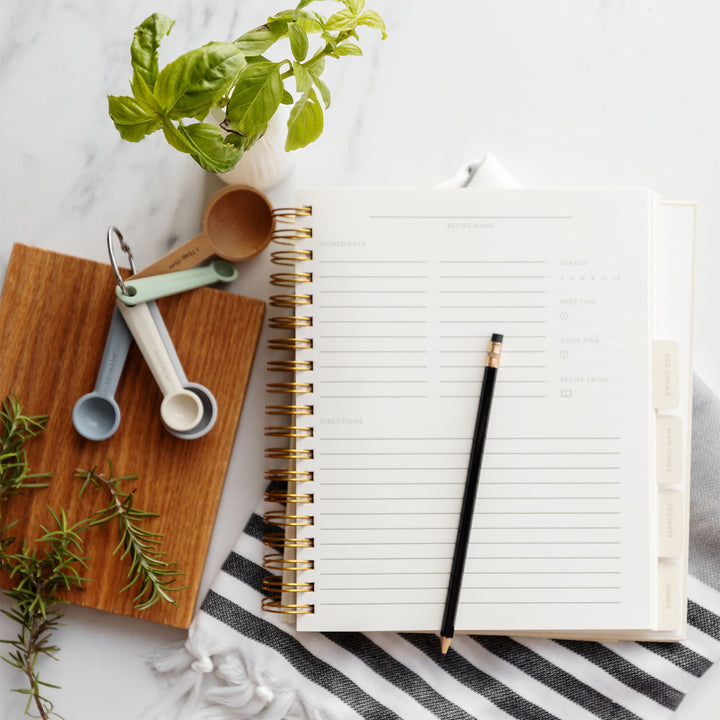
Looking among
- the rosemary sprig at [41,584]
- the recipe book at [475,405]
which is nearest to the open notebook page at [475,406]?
the recipe book at [475,405]

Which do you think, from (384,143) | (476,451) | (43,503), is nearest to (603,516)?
(476,451)

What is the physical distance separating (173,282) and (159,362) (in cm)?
8

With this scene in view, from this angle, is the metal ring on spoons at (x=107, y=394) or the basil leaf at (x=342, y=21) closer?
the basil leaf at (x=342, y=21)

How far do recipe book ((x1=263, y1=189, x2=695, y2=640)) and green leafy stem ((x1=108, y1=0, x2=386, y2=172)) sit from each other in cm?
13

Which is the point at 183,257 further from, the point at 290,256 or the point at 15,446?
the point at 15,446

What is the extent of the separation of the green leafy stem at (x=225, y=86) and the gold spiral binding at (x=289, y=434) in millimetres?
126

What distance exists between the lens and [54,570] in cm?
63

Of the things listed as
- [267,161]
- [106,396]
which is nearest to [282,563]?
[106,396]

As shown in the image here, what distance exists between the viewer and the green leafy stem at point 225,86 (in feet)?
1.48

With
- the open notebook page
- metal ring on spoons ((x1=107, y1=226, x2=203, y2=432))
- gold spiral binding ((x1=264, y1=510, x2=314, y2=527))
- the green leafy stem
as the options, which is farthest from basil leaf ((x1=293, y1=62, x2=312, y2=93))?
gold spiral binding ((x1=264, y1=510, x2=314, y2=527))

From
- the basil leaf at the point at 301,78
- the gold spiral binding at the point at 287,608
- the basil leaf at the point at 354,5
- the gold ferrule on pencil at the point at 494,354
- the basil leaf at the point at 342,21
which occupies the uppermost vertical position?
the basil leaf at the point at 354,5

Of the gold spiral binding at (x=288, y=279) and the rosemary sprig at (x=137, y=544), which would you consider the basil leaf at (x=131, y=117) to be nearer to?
the gold spiral binding at (x=288, y=279)

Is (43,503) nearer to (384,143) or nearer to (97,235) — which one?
(97,235)

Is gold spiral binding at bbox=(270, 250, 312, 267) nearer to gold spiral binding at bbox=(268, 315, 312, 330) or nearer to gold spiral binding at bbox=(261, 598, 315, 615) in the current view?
gold spiral binding at bbox=(268, 315, 312, 330)
